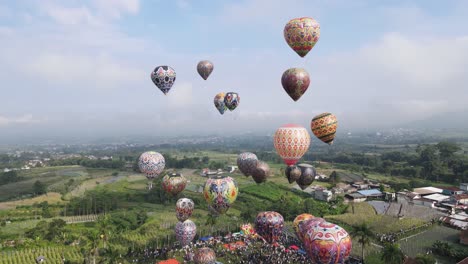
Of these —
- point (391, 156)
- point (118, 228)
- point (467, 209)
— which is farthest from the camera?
point (391, 156)

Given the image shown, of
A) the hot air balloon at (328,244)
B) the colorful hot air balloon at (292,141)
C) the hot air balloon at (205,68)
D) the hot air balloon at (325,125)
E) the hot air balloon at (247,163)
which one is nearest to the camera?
the hot air balloon at (328,244)

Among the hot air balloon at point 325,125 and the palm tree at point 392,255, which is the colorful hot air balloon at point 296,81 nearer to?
the hot air balloon at point 325,125

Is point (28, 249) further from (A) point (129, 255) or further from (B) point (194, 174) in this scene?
(B) point (194, 174)

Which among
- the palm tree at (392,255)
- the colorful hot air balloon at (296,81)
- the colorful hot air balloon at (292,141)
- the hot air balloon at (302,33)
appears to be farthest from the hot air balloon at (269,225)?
the hot air balloon at (302,33)

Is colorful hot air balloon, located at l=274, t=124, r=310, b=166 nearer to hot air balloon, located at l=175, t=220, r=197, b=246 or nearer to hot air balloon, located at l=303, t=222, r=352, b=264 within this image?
hot air balloon, located at l=303, t=222, r=352, b=264

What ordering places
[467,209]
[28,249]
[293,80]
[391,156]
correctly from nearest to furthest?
[293,80]
[28,249]
[467,209]
[391,156]

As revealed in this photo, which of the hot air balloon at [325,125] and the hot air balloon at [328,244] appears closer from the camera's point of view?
the hot air balloon at [328,244]

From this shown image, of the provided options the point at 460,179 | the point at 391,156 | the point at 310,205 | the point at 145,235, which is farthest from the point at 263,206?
the point at 391,156
